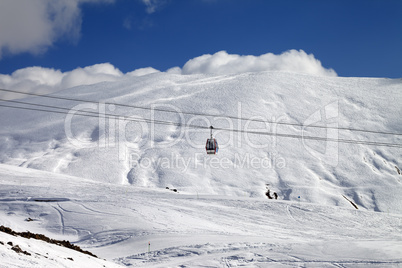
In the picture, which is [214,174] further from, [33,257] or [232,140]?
[33,257]

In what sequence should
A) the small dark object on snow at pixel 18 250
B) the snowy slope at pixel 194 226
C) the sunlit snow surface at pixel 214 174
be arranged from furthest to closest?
the sunlit snow surface at pixel 214 174, the snowy slope at pixel 194 226, the small dark object on snow at pixel 18 250

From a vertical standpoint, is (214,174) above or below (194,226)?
above

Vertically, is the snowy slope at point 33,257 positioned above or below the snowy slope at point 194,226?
above

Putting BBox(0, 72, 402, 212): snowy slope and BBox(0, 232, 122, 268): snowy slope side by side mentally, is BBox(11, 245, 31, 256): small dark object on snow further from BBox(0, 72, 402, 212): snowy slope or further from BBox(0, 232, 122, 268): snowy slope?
BBox(0, 72, 402, 212): snowy slope

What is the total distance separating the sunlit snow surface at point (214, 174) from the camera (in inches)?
985

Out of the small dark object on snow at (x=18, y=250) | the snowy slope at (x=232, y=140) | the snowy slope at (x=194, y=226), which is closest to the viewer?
the small dark object on snow at (x=18, y=250)

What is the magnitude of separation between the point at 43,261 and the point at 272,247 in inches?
593

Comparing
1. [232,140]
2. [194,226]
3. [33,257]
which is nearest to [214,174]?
[232,140]

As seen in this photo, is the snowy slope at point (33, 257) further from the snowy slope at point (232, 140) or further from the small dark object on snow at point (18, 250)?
the snowy slope at point (232, 140)

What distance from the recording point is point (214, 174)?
226ft

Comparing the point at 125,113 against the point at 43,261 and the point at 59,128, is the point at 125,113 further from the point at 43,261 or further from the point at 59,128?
the point at 43,261

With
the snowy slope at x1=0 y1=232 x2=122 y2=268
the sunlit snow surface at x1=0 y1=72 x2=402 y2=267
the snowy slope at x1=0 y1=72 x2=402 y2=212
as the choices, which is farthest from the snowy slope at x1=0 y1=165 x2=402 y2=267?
the snowy slope at x1=0 y1=72 x2=402 y2=212

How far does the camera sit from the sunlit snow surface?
82.1 ft

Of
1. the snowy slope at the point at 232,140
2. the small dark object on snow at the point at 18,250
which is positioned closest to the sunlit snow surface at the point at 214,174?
the snowy slope at the point at 232,140
